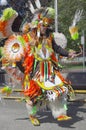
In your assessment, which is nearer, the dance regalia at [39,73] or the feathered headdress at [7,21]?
the dance regalia at [39,73]

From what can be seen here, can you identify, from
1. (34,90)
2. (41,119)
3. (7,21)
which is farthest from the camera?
(41,119)

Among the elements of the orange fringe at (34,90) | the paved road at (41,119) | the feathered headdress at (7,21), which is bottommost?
the paved road at (41,119)

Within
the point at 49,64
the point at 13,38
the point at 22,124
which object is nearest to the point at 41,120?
the point at 22,124

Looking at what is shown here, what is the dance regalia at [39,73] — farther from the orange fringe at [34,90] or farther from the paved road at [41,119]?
the paved road at [41,119]

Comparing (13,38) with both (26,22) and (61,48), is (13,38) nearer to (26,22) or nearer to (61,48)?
(26,22)

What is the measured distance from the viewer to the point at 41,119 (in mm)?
→ 7602

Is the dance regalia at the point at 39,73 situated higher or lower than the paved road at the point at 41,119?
higher

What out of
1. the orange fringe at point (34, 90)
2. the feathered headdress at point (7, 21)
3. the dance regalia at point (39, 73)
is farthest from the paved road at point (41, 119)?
the feathered headdress at point (7, 21)

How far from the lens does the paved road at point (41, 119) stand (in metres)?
7.02

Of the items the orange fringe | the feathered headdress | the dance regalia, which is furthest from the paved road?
the feathered headdress

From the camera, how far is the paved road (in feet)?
23.0

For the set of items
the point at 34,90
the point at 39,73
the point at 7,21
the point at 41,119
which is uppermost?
the point at 7,21

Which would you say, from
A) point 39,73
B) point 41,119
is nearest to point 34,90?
point 39,73

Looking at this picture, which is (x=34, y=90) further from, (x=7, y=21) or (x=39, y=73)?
(x=7, y=21)
